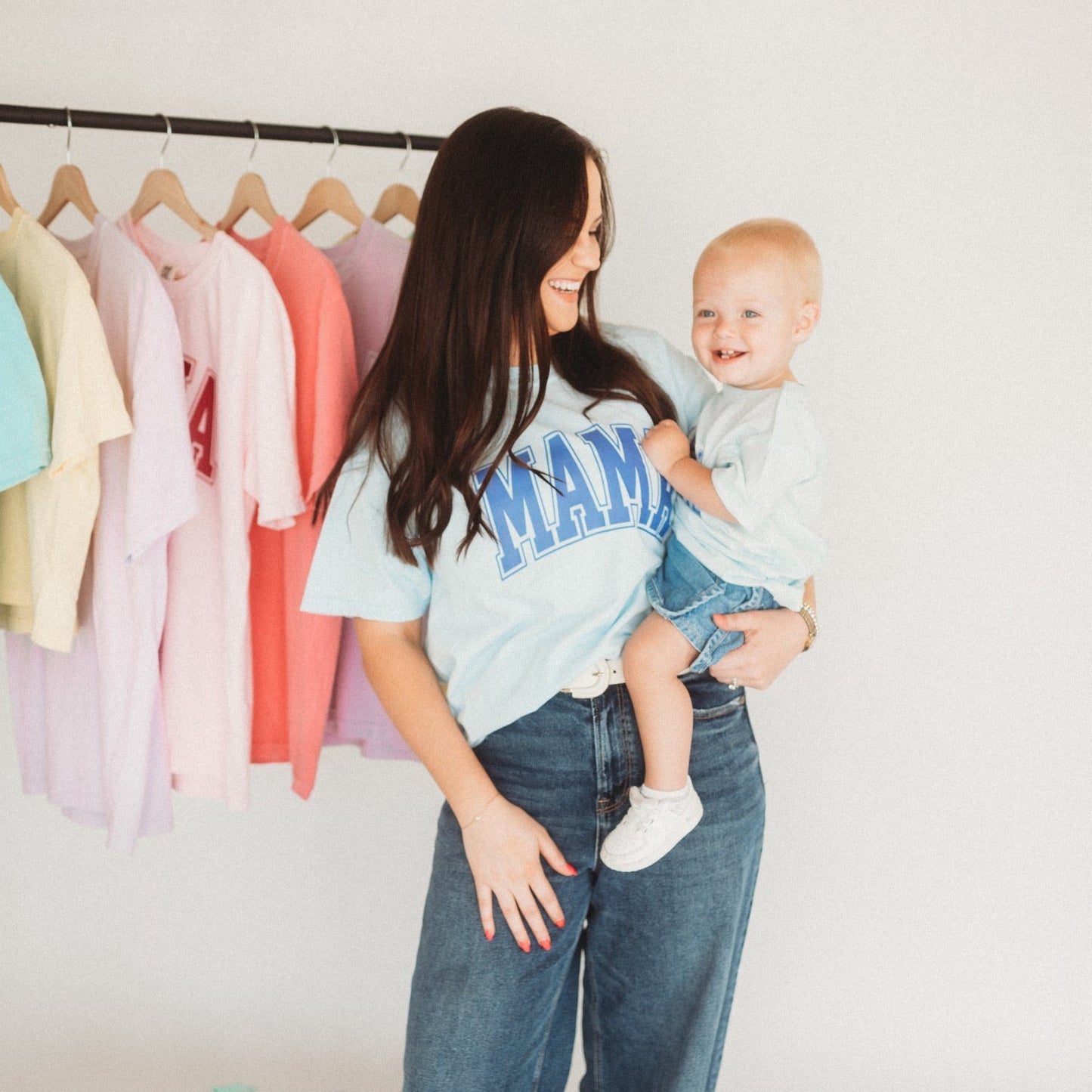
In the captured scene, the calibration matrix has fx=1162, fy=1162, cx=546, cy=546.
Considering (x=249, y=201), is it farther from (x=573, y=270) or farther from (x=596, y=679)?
(x=596, y=679)

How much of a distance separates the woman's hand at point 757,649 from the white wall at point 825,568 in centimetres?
85

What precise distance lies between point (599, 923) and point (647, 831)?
0.19 meters

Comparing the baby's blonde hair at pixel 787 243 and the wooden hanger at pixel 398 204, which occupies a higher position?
the wooden hanger at pixel 398 204

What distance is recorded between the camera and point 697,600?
1423 mm

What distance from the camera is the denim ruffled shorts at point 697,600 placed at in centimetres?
141

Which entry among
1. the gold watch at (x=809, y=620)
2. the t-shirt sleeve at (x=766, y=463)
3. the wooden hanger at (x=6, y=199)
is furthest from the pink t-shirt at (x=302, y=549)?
the gold watch at (x=809, y=620)

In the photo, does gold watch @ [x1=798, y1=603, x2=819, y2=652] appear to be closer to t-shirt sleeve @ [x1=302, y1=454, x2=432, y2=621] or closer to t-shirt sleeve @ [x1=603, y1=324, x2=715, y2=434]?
t-shirt sleeve @ [x1=603, y1=324, x2=715, y2=434]

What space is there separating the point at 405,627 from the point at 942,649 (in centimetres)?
130

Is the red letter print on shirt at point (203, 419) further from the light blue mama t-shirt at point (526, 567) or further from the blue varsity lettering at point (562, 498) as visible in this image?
the blue varsity lettering at point (562, 498)

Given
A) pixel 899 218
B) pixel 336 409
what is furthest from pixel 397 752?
pixel 899 218

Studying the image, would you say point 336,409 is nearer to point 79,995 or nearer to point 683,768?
point 683,768

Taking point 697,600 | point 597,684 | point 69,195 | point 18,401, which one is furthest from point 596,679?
point 69,195

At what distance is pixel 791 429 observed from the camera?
4.71 feet

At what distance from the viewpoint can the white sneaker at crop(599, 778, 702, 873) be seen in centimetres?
134
